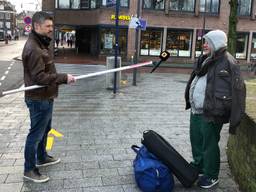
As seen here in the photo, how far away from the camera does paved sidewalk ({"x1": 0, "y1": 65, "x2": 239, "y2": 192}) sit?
4.21 m

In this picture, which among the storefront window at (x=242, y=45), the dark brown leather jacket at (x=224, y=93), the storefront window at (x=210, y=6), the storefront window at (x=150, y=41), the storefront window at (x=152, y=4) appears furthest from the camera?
the storefront window at (x=242, y=45)

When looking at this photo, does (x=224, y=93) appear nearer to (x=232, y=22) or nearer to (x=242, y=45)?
(x=232, y=22)

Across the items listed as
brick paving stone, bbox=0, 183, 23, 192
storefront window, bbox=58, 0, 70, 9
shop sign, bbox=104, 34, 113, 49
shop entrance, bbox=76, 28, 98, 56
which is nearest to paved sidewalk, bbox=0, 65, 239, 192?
brick paving stone, bbox=0, 183, 23, 192

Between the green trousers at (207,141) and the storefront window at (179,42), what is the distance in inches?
1114

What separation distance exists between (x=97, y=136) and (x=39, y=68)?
2.54 meters

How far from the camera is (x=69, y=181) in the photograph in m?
4.22

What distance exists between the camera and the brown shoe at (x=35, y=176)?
4160mm

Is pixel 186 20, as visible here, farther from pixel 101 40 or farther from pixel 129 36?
pixel 101 40

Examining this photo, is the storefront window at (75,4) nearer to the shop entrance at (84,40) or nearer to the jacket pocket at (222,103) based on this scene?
the shop entrance at (84,40)

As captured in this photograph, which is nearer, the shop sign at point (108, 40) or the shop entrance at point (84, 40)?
the shop sign at point (108, 40)

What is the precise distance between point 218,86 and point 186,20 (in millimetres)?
29432

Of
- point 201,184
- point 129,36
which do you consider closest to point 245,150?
point 201,184

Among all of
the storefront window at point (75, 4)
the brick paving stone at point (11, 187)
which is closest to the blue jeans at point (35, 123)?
the brick paving stone at point (11, 187)

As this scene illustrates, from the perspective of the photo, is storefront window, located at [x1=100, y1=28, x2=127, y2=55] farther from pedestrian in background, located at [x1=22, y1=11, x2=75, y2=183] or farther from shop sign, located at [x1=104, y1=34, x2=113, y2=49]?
pedestrian in background, located at [x1=22, y1=11, x2=75, y2=183]
